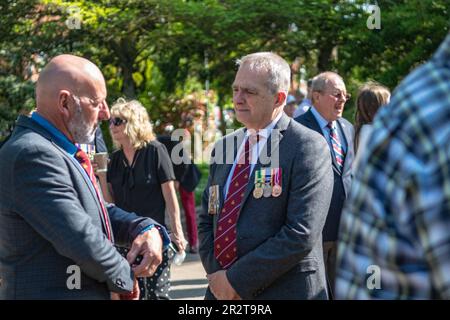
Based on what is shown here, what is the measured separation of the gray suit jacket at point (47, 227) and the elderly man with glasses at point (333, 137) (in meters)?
2.43

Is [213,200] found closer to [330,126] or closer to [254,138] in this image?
[254,138]

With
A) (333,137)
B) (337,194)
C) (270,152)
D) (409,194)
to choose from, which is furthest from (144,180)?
(409,194)

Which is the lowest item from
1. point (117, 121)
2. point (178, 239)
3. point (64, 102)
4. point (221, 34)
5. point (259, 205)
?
point (221, 34)

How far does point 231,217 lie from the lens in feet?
12.5

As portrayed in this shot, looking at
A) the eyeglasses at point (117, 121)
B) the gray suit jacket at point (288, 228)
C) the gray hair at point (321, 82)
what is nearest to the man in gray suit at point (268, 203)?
the gray suit jacket at point (288, 228)

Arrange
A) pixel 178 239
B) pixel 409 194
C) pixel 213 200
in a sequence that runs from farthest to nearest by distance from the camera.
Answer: pixel 178 239 < pixel 213 200 < pixel 409 194

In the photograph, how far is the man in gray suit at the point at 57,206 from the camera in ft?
9.31

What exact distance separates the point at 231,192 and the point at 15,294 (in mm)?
1303

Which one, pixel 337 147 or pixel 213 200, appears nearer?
pixel 213 200

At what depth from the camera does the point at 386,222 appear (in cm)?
146

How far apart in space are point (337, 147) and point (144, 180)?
178 centimetres

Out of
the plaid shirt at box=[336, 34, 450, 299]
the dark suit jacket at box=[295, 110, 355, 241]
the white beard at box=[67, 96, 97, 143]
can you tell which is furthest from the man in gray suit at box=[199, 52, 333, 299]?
the plaid shirt at box=[336, 34, 450, 299]
